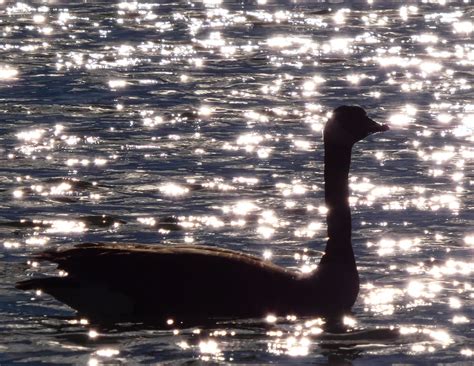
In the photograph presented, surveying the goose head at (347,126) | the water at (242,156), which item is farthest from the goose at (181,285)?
the goose head at (347,126)

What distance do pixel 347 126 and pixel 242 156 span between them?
4.88 meters

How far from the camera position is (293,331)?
536 inches

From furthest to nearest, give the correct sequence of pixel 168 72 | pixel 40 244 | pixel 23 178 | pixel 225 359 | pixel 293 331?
pixel 168 72 < pixel 23 178 < pixel 40 244 < pixel 293 331 < pixel 225 359

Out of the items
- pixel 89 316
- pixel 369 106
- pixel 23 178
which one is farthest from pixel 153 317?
pixel 369 106

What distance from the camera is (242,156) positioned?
1969 cm

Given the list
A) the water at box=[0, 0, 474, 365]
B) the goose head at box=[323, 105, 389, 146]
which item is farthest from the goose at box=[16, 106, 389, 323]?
the goose head at box=[323, 105, 389, 146]

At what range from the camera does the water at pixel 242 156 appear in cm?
1349

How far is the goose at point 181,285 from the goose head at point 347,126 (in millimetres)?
1293

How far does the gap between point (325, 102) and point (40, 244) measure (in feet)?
25.9

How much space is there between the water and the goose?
0.22 metres

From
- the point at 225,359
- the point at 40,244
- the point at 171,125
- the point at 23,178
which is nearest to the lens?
the point at 225,359

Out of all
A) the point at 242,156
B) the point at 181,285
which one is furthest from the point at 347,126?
the point at 242,156

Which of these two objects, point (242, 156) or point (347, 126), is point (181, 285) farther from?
point (242, 156)

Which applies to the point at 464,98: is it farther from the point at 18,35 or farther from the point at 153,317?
the point at 153,317
